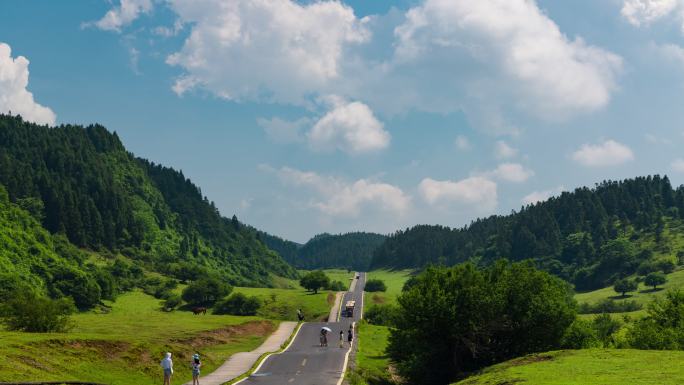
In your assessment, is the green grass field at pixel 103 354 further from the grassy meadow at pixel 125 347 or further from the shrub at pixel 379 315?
the shrub at pixel 379 315

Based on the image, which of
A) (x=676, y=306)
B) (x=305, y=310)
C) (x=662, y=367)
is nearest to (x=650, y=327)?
(x=676, y=306)

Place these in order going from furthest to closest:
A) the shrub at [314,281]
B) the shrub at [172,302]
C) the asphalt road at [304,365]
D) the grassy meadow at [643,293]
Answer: the grassy meadow at [643,293] < the shrub at [314,281] < the shrub at [172,302] < the asphalt road at [304,365]

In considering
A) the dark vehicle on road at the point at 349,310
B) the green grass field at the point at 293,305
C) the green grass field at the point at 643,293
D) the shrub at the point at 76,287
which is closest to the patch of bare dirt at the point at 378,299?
the green grass field at the point at 293,305

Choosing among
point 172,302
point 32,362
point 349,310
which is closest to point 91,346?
point 32,362

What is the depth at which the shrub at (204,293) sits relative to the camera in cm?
14088

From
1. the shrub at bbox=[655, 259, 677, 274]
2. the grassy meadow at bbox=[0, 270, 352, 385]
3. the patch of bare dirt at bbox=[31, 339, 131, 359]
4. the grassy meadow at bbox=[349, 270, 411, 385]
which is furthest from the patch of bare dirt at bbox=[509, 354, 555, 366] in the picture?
the shrub at bbox=[655, 259, 677, 274]

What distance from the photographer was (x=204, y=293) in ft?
462

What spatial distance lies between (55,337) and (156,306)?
9694 centimetres

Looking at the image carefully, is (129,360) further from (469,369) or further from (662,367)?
(662,367)

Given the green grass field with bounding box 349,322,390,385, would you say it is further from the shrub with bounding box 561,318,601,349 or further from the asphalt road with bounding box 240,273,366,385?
the shrub with bounding box 561,318,601,349

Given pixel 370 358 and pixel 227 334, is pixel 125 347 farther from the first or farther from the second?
pixel 227 334

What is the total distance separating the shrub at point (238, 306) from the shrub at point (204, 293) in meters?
8.17

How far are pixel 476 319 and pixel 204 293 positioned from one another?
3897 inches

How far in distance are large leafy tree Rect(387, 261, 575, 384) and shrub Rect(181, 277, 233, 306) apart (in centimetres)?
9204
